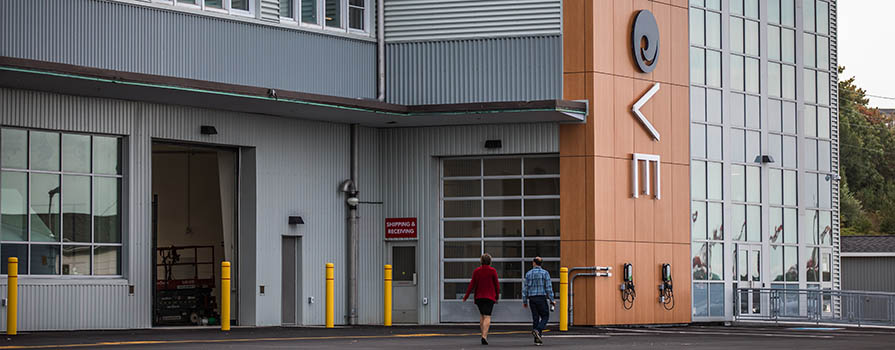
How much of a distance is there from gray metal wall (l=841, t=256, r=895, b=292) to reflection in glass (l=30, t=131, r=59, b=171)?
35.3 meters

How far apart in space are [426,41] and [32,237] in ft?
33.1

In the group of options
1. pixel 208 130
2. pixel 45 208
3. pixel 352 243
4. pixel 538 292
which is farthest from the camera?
pixel 352 243

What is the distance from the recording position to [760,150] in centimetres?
3512

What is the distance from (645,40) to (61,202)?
45.8 ft

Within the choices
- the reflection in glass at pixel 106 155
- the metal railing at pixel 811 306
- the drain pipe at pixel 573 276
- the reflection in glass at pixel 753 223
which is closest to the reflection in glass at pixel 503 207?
the drain pipe at pixel 573 276

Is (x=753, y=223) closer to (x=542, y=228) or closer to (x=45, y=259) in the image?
(x=542, y=228)

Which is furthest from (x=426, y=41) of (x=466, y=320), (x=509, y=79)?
(x=466, y=320)

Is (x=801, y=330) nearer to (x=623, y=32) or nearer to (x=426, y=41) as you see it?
(x=623, y=32)

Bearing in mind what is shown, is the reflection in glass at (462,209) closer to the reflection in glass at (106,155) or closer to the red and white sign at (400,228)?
the red and white sign at (400,228)

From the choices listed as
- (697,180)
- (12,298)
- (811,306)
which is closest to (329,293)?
(12,298)

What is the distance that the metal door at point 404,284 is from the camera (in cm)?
3114

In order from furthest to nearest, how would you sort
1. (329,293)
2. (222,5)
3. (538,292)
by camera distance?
(222,5)
(329,293)
(538,292)

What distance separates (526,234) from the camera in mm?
30656

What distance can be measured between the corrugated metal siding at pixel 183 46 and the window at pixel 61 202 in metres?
1.80
